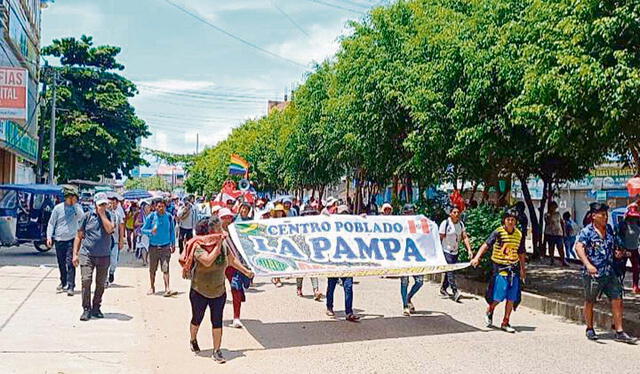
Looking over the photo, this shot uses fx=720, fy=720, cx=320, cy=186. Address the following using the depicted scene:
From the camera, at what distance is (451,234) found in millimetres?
13109

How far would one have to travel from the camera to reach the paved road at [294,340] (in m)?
8.34

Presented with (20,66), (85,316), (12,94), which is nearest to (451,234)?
(85,316)

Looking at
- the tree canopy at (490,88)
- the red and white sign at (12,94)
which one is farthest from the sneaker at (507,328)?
the red and white sign at (12,94)

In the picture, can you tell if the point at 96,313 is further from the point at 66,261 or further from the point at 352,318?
the point at 352,318

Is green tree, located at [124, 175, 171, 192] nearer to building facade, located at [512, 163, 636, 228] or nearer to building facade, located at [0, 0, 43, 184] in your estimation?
building facade, located at [0, 0, 43, 184]

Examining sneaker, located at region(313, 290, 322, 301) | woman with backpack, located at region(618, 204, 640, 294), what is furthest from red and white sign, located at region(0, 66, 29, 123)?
woman with backpack, located at region(618, 204, 640, 294)

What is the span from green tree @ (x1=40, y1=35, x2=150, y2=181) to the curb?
3804cm

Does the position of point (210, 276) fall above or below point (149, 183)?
below

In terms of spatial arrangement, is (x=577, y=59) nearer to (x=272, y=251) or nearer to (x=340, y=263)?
(x=340, y=263)

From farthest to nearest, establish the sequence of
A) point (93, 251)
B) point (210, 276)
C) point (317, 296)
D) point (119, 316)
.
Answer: point (317, 296), point (119, 316), point (93, 251), point (210, 276)

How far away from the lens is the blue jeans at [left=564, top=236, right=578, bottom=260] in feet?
70.1

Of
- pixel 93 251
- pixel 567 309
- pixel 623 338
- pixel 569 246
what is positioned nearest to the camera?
pixel 623 338

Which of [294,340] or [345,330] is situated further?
[345,330]

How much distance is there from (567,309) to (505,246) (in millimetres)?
2331
